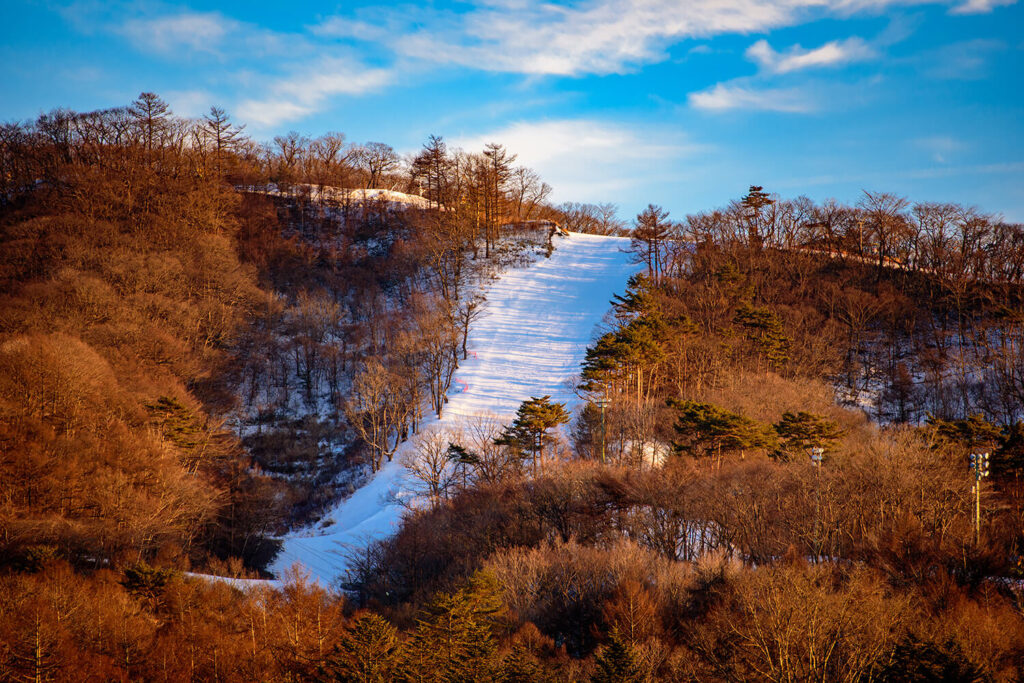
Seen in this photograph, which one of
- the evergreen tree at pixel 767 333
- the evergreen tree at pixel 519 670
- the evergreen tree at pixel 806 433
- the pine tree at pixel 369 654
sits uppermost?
the evergreen tree at pixel 767 333

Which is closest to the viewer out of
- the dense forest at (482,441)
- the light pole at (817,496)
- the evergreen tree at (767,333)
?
the dense forest at (482,441)

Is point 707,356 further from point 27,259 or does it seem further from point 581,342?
point 27,259

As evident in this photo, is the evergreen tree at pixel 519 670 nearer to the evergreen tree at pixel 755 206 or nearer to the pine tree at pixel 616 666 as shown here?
the pine tree at pixel 616 666

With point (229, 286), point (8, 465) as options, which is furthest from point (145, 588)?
point (229, 286)

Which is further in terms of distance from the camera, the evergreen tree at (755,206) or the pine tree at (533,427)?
the evergreen tree at (755,206)

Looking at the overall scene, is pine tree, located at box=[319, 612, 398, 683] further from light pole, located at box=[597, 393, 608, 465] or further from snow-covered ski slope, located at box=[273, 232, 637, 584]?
light pole, located at box=[597, 393, 608, 465]

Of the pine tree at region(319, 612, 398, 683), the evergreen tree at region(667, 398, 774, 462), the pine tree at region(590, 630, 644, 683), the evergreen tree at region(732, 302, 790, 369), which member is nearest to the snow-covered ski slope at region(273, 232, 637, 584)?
the evergreen tree at region(667, 398, 774, 462)

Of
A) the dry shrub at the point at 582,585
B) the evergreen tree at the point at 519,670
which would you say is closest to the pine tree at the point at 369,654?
the evergreen tree at the point at 519,670
